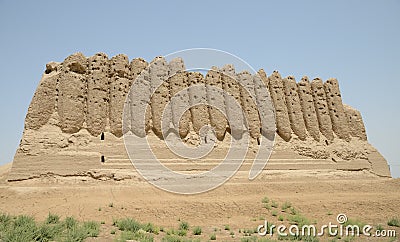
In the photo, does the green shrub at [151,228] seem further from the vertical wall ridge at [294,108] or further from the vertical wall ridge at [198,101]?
the vertical wall ridge at [294,108]

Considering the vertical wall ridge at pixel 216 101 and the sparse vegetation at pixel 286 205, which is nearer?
the sparse vegetation at pixel 286 205

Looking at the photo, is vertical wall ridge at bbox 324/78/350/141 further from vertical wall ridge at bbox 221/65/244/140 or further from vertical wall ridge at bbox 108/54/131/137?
vertical wall ridge at bbox 108/54/131/137

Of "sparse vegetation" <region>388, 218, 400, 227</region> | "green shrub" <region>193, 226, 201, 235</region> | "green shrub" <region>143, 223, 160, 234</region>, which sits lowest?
"sparse vegetation" <region>388, 218, 400, 227</region>

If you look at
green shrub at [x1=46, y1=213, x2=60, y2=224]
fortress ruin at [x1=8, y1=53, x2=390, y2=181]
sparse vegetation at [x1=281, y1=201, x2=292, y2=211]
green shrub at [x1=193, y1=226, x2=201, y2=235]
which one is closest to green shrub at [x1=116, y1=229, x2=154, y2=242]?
green shrub at [x1=193, y1=226, x2=201, y2=235]

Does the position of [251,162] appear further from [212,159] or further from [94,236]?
[94,236]

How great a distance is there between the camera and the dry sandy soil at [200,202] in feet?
37.6

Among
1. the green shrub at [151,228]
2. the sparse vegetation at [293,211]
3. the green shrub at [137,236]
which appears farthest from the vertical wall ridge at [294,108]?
the green shrub at [137,236]

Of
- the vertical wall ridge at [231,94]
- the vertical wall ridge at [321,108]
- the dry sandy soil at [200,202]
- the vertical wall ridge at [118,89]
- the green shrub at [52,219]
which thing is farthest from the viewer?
the vertical wall ridge at [321,108]

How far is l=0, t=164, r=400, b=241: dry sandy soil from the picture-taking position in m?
11.4

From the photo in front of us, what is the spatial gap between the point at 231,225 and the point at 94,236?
441 centimetres

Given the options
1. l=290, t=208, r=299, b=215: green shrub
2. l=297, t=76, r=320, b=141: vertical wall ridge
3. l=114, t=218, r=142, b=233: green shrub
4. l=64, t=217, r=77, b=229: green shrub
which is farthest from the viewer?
l=297, t=76, r=320, b=141: vertical wall ridge

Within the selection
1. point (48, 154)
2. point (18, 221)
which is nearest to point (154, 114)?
point (48, 154)

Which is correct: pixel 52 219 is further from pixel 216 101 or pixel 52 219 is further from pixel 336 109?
pixel 336 109

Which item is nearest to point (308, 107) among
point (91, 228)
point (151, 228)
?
point (151, 228)
